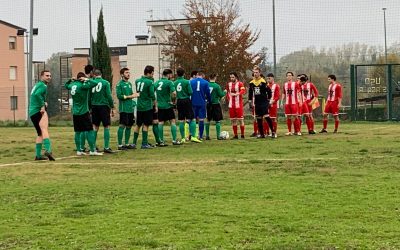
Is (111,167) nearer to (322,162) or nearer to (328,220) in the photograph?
(322,162)

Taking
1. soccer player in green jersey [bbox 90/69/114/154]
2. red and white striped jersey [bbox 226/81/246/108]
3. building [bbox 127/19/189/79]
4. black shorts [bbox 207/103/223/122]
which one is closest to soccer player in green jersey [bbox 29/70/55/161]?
soccer player in green jersey [bbox 90/69/114/154]

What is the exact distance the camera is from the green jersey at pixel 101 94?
17359 mm

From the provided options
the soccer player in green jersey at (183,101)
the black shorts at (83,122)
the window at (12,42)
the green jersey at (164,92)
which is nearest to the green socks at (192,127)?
the soccer player in green jersey at (183,101)

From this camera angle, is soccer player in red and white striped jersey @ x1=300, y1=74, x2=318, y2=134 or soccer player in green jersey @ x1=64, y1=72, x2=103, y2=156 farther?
soccer player in red and white striped jersey @ x1=300, y1=74, x2=318, y2=134

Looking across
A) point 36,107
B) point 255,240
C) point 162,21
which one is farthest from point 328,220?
→ point 162,21

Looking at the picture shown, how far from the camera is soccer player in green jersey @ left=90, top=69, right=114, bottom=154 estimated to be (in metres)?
17.3

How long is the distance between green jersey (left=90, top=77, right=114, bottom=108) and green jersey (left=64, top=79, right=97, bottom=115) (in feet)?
2.20

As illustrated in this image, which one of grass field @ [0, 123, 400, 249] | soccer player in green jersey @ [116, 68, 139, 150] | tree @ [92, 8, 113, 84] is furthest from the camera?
tree @ [92, 8, 113, 84]

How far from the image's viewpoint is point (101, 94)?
17406mm

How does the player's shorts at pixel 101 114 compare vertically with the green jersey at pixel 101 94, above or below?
below

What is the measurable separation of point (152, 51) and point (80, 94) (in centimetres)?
4962

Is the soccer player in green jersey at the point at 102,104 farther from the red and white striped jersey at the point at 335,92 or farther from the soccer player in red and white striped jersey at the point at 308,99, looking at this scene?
the red and white striped jersey at the point at 335,92

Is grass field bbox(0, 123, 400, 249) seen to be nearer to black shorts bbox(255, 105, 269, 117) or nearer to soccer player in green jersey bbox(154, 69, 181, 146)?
soccer player in green jersey bbox(154, 69, 181, 146)

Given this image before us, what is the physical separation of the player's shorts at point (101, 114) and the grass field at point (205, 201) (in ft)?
5.31
